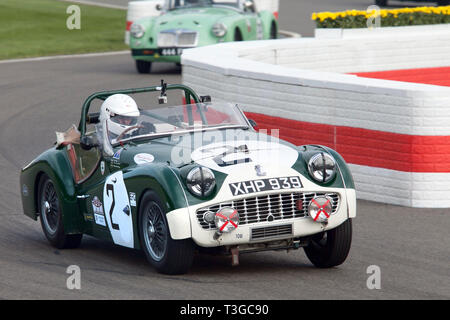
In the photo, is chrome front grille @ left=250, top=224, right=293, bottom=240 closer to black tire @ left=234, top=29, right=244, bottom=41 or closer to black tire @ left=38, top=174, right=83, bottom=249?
black tire @ left=38, top=174, right=83, bottom=249

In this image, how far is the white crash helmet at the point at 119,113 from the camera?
31.1ft

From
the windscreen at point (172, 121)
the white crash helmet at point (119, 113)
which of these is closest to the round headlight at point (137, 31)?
the white crash helmet at point (119, 113)

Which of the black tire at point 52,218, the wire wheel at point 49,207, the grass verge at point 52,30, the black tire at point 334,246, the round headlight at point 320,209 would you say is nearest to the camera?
the round headlight at point 320,209

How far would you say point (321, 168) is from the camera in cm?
833

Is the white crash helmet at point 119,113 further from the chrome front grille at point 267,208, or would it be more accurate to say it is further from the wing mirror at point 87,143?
the chrome front grille at point 267,208

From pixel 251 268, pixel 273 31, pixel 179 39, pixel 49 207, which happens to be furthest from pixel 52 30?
pixel 251 268

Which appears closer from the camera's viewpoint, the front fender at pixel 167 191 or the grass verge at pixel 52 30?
the front fender at pixel 167 191

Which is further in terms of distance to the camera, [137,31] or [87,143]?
[137,31]

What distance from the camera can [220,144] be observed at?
8.80 m

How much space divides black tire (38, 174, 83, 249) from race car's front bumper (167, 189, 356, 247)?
2061 millimetres

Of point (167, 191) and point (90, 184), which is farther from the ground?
point (167, 191)

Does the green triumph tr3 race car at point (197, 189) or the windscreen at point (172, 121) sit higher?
the windscreen at point (172, 121)

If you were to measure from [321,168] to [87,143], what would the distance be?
218 cm

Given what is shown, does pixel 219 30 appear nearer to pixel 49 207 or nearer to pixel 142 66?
pixel 142 66
